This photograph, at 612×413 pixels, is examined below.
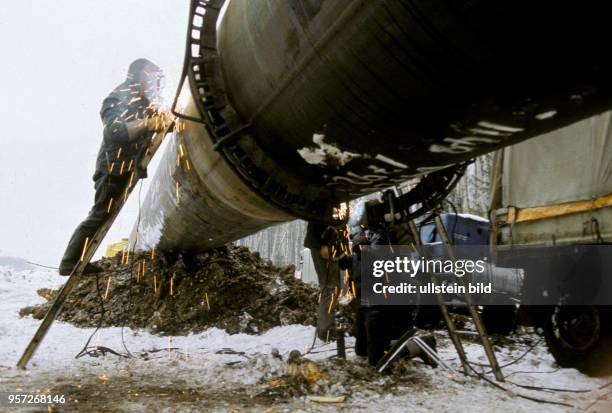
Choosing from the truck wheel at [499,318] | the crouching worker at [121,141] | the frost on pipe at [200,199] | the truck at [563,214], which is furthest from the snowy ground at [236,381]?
the frost on pipe at [200,199]

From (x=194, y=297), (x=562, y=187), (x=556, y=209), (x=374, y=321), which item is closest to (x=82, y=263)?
(x=194, y=297)

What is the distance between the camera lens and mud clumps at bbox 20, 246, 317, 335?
5176 millimetres

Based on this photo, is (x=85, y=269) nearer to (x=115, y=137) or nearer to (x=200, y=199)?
(x=115, y=137)

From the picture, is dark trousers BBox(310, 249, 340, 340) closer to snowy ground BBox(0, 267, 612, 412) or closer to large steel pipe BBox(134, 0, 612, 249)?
snowy ground BBox(0, 267, 612, 412)

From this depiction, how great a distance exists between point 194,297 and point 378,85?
5.06m

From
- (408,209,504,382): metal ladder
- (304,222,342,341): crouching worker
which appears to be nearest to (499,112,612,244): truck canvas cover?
(408,209,504,382): metal ladder

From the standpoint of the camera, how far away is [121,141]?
3281mm

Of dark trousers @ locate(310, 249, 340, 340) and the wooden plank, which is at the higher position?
the wooden plank

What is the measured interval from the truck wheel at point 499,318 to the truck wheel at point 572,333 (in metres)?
1.56

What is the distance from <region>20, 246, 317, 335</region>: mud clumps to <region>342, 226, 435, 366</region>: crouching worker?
1314mm

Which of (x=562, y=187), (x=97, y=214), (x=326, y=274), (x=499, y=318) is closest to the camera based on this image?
(x=97, y=214)

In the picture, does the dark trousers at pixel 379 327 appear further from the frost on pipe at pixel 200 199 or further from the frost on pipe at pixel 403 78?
the frost on pipe at pixel 403 78

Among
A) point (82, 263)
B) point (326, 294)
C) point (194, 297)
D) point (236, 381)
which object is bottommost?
point (236, 381)

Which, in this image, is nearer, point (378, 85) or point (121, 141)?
point (378, 85)
